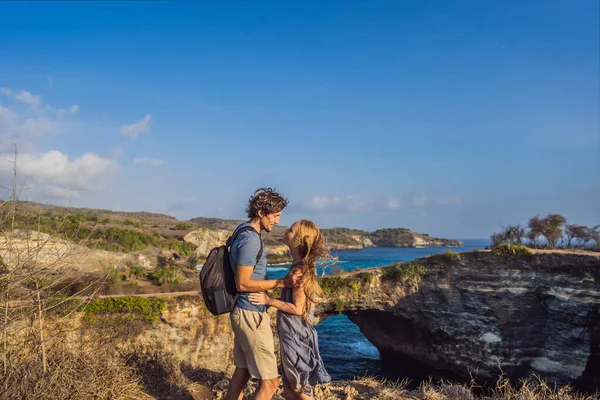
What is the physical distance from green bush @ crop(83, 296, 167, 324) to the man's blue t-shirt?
1398cm

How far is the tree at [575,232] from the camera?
33.0m

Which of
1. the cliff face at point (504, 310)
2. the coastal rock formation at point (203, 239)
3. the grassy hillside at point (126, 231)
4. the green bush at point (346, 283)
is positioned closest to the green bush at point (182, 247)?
the grassy hillside at point (126, 231)

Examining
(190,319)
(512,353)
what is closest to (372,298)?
(512,353)

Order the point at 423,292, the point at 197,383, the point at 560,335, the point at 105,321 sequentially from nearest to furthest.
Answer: the point at 197,383 → the point at 105,321 → the point at 560,335 → the point at 423,292

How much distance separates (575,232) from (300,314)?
37932 mm

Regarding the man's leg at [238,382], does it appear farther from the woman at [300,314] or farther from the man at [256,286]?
the woman at [300,314]

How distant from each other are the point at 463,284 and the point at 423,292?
211 centimetres

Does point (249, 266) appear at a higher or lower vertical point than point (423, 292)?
higher

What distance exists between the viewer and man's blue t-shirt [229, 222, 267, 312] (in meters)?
3.99

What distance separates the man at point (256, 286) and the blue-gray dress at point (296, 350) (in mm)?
142

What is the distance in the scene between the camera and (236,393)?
4.56 meters

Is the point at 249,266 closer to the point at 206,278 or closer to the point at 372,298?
the point at 206,278

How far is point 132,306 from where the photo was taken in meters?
16.4

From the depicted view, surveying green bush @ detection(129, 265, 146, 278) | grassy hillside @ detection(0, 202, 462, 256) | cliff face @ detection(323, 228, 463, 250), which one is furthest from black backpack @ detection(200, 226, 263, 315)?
cliff face @ detection(323, 228, 463, 250)
